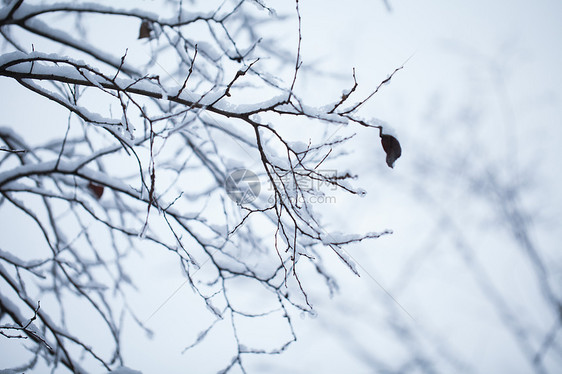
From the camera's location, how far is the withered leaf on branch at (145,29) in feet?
7.36

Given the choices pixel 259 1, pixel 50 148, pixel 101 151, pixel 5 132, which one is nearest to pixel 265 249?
pixel 101 151

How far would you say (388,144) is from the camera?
1.36 metres

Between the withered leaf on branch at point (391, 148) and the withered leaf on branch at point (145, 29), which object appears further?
the withered leaf on branch at point (145, 29)

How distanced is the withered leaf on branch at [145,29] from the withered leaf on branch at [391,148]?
1852 mm

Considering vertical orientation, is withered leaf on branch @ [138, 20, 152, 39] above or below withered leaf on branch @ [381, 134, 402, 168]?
above

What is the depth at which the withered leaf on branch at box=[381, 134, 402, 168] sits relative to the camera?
1.35 m

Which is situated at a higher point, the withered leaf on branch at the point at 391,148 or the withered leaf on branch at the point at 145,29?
the withered leaf on branch at the point at 145,29

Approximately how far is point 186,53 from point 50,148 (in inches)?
64.6

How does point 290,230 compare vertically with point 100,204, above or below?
below

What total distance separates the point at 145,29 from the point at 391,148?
1.90 metres

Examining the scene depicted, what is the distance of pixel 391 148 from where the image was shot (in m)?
1.36

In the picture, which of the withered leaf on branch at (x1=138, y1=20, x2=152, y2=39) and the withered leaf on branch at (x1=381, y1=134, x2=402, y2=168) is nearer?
the withered leaf on branch at (x1=381, y1=134, x2=402, y2=168)

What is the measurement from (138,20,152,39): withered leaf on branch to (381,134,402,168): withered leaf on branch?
1.85 m

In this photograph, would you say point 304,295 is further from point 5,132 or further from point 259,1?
point 5,132
